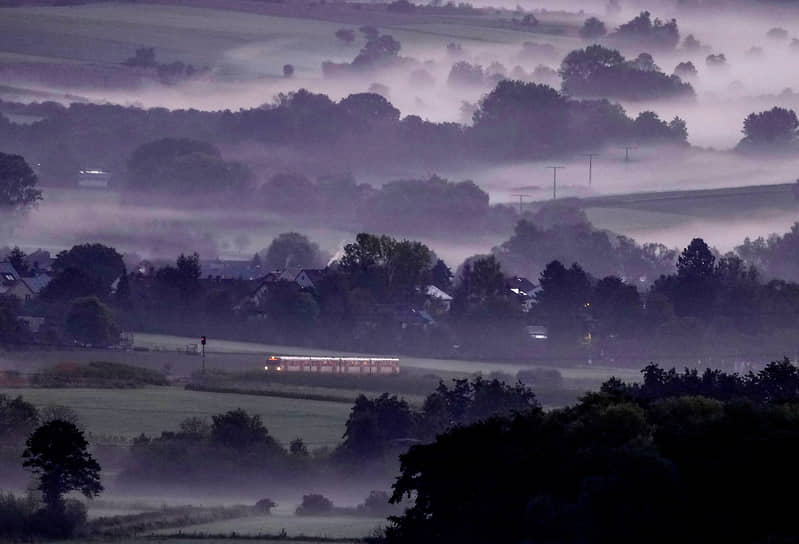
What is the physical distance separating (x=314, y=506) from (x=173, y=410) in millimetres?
22565

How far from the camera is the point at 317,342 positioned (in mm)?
148250

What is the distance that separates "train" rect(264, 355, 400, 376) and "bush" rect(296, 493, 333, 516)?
130 feet

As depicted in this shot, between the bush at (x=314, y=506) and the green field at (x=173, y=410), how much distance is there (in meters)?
13.2

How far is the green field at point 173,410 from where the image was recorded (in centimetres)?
10194

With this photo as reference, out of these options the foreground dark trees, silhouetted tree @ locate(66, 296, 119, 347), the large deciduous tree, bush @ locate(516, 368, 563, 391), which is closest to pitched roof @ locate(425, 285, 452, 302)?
silhouetted tree @ locate(66, 296, 119, 347)

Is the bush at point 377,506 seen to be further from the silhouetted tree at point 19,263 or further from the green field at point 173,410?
the silhouetted tree at point 19,263

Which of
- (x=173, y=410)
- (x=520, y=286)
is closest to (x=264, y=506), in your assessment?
(x=173, y=410)

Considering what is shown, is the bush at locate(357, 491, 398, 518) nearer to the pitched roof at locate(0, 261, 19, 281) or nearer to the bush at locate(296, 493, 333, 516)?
the bush at locate(296, 493, 333, 516)

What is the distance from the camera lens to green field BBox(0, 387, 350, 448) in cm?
10194

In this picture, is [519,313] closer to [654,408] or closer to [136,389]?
[136,389]

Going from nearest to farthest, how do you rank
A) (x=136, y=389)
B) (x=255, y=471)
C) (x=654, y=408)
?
(x=654, y=408) < (x=255, y=471) < (x=136, y=389)

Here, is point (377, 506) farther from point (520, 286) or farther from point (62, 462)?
point (520, 286)

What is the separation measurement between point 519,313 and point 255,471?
6850 cm

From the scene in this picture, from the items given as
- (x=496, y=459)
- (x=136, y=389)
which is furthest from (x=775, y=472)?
(x=136, y=389)
